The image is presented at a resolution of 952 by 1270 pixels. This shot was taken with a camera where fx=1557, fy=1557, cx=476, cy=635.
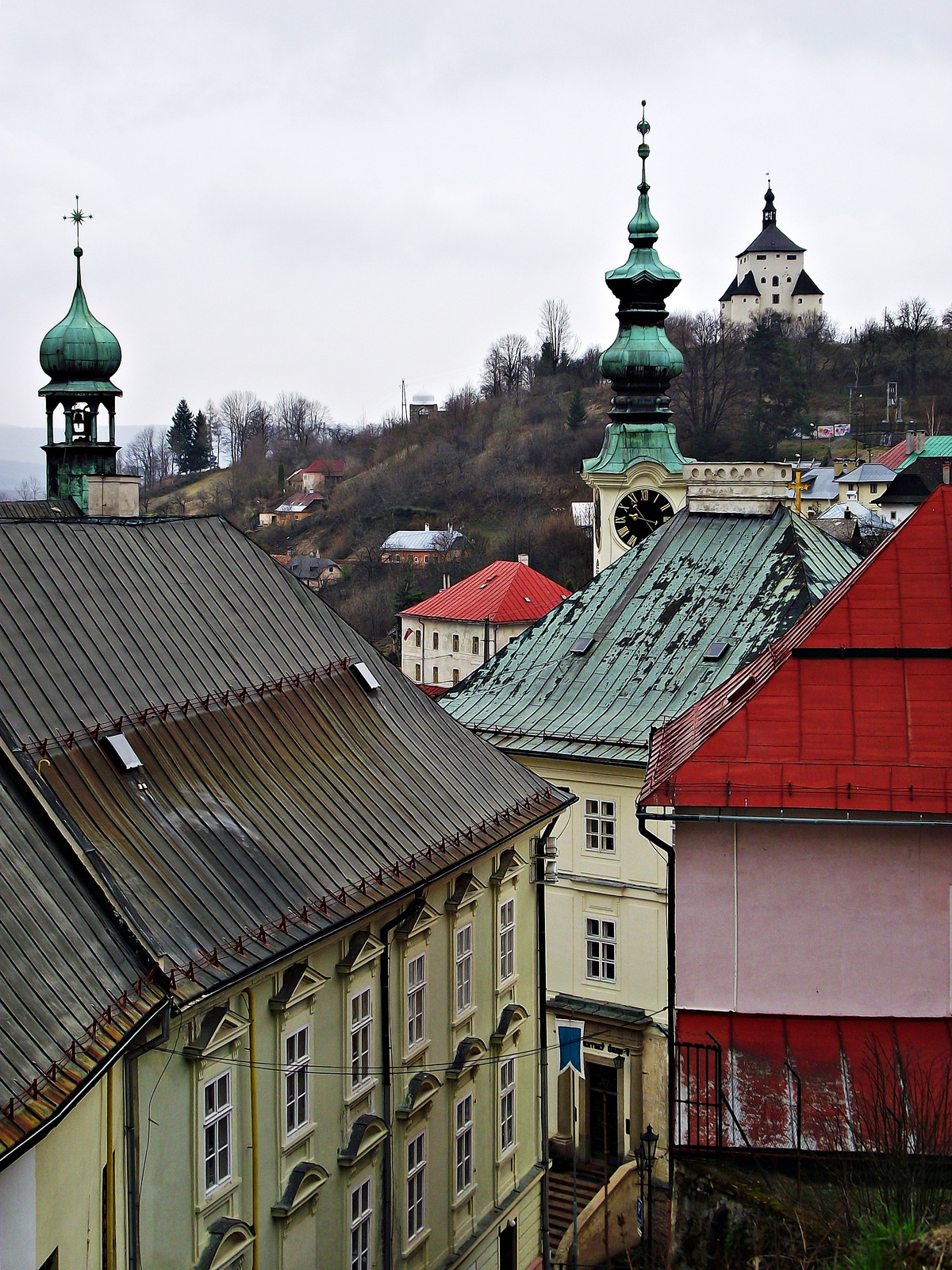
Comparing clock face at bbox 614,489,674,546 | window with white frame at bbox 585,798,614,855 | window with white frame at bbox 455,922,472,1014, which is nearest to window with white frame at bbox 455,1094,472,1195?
window with white frame at bbox 455,922,472,1014

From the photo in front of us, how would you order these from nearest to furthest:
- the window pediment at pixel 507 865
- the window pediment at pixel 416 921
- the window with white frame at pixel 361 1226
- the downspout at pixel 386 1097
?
the window with white frame at pixel 361 1226
the downspout at pixel 386 1097
the window pediment at pixel 416 921
the window pediment at pixel 507 865

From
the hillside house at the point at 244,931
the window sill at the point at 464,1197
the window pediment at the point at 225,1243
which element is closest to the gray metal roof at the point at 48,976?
the hillside house at the point at 244,931

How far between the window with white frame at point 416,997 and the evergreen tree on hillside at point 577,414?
301 feet

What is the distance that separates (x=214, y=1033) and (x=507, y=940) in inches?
321

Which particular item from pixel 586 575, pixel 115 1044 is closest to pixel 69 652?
pixel 115 1044

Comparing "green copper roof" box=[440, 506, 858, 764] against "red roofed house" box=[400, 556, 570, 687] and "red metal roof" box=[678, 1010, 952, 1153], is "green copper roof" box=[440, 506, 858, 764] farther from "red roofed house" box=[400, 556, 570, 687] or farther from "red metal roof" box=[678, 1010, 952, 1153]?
"red roofed house" box=[400, 556, 570, 687]

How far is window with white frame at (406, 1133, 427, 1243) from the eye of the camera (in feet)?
61.0

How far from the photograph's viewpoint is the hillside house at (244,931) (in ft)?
40.4

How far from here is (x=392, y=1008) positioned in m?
A: 18.2

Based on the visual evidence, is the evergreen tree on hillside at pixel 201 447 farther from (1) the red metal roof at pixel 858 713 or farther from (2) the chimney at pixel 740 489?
(1) the red metal roof at pixel 858 713

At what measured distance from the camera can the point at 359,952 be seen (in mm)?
17047

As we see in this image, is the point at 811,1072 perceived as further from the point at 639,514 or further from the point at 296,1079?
the point at 639,514

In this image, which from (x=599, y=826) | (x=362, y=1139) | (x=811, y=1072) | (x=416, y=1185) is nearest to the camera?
(x=811, y=1072)

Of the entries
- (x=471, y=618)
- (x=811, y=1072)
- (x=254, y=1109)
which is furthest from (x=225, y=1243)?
(x=471, y=618)
